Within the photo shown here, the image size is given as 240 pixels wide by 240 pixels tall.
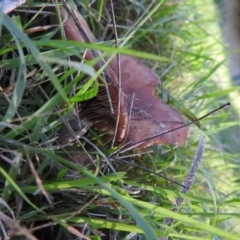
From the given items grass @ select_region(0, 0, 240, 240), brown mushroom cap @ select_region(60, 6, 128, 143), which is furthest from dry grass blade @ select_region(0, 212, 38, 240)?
brown mushroom cap @ select_region(60, 6, 128, 143)

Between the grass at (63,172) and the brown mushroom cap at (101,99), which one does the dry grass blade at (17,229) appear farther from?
the brown mushroom cap at (101,99)

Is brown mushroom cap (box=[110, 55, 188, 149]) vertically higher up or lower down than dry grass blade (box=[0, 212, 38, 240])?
lower down

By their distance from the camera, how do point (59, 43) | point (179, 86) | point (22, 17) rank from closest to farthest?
1. point (59, 43)
2. point (22, 17)
3. point (179, 86)

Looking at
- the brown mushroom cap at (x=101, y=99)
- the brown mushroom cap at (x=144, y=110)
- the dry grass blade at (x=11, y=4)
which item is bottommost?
the brown mushroom cap at (x=144, y=110)

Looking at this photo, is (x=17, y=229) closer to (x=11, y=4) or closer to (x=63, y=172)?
(x=63, y=172)

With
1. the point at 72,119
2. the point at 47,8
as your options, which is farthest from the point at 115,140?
the point at 47,8

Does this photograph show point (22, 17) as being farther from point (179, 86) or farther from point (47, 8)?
point (179, 86)

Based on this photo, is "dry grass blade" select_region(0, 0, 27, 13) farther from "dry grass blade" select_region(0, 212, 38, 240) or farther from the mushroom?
"dry grass blade" select_region(0, 212, 38, 240)

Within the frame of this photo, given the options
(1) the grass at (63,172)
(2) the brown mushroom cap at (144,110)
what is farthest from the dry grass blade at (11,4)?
(2) the brown mushroom cap at (144,110)

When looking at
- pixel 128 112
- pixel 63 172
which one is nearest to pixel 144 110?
pixel 128 112
